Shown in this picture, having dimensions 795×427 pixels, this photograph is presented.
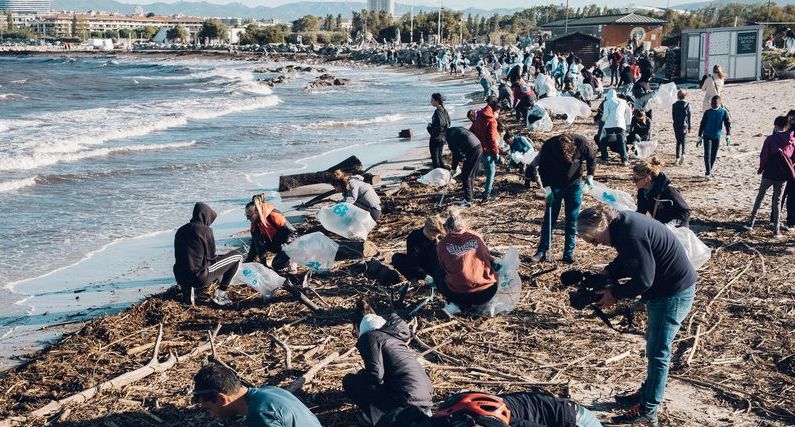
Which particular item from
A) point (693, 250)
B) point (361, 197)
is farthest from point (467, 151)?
point (693, 250)

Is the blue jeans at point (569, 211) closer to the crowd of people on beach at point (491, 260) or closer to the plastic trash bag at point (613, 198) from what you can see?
the crowd of people on beach at point (491, 260)

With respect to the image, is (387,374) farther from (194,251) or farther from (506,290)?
(194,251)

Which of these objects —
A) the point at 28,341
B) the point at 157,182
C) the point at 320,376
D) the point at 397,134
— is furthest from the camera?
the point at 397,134

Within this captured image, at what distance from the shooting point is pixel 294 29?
150375 millimetres

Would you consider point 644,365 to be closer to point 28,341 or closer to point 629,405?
point 629,405

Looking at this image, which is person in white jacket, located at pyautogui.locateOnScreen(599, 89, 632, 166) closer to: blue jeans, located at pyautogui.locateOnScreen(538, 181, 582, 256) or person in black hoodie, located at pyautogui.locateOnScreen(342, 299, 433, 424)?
blue jeans, located at pyautogui.locateOnScreen(538, 181, 582, 256)

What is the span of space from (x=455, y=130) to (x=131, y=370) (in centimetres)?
657

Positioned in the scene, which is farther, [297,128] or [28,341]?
[297,128]

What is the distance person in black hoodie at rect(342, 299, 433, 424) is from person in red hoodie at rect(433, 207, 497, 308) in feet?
6.07

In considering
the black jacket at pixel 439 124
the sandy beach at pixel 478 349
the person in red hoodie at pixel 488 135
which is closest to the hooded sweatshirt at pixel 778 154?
the sandy beach at pixel 478 349

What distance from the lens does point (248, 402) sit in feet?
13.9

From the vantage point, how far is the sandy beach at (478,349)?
588cm

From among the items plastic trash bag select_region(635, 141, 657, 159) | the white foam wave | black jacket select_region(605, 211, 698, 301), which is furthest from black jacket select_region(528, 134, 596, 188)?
the white foam wave

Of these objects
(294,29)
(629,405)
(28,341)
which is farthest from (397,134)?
(294,29)
